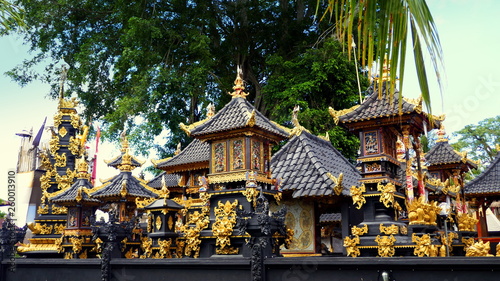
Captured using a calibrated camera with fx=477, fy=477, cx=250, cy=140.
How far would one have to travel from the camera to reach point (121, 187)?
1886cm

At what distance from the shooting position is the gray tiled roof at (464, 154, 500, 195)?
2264 cm

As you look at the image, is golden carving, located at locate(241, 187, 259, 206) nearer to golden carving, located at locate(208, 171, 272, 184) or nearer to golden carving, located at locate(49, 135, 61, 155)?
golden carving, located at locate(208, 171, 272, 184)

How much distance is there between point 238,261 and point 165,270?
102 inches

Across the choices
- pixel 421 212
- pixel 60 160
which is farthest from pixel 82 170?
pixel 421 212

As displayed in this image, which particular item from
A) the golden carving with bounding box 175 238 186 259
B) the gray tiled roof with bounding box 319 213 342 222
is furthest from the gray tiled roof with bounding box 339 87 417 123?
the gray tiled roof with bounding box 319 213 342 222

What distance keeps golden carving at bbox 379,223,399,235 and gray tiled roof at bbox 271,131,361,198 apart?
7.18 ft

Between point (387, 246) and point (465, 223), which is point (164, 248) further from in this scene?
point (465, 223)

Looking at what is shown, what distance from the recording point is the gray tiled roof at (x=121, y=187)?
61.6 feet

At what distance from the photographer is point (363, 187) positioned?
14016 mm

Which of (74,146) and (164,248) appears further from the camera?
(74,146)

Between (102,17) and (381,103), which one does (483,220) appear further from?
(102,17)

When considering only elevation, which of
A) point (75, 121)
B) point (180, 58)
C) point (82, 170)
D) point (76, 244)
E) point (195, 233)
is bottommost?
point (76, 244)

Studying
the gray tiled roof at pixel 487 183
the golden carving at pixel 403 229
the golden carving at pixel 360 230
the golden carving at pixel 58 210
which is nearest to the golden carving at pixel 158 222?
the golden carving at pixel 360 230

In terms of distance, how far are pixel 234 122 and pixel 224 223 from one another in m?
3.09
